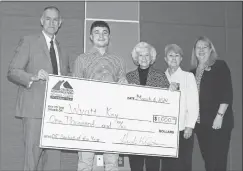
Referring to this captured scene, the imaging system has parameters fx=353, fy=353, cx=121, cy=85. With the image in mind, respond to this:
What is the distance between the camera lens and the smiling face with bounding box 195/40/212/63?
3.55 m

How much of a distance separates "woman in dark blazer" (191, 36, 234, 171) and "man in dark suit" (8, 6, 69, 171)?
1365 millimetres

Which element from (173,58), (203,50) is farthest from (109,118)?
(203,50)

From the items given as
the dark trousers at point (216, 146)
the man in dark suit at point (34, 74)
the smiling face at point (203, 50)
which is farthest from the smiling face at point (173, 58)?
the man in dark suit at point (34, 74)

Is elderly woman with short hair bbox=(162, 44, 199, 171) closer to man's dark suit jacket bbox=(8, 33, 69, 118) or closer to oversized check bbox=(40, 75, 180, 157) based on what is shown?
oversized check bbox=(40, 75, 180, 157)

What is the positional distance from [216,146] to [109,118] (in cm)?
107

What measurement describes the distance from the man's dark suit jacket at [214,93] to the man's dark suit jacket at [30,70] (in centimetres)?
150

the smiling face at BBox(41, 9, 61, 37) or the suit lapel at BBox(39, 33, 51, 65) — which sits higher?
the smiling face at BBox(41, 9, 61, 37)

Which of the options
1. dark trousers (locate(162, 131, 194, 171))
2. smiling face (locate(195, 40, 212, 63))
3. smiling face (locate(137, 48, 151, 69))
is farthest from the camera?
smiling face (locate(195, 40, 212, 63))

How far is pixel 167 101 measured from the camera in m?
3.18

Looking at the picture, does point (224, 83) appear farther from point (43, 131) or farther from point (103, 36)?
point (43, 131)

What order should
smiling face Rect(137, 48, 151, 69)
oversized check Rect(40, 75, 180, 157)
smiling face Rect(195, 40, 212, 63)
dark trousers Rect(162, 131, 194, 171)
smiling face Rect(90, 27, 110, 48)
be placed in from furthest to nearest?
smiling face Rect(195, 40, 212, 63) < dark trousers Rect(162, 131, 194, 171) < smiling face Rect(137, 48, 151, 69) < smiling face Rect(90, 27, 110, 48) < oversized check Rect(40, 75, 180, 157)

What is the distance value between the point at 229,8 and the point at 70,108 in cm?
246

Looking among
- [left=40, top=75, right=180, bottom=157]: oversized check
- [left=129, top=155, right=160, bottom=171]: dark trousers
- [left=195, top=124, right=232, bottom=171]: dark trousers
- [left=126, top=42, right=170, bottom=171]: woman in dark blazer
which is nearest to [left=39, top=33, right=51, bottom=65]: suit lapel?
[left=40, top=75, right=180, bottom=157]: oversized check

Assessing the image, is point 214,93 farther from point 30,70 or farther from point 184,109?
point 30,70
